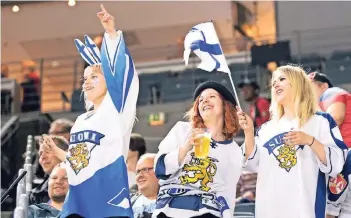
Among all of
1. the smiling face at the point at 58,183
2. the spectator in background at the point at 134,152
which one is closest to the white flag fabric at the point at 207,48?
the smiling face at the point at 58,183

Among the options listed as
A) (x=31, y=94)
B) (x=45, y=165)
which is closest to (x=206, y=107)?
(x=45, y=165)

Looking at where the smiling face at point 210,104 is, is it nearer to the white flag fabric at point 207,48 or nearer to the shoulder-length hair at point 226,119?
the shoulder-length hair at point 226,119

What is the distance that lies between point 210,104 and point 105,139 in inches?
34.4

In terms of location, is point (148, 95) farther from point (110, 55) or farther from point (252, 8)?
point (110, 55)

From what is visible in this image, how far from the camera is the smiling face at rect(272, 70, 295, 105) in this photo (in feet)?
18.9

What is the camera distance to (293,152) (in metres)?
5.54

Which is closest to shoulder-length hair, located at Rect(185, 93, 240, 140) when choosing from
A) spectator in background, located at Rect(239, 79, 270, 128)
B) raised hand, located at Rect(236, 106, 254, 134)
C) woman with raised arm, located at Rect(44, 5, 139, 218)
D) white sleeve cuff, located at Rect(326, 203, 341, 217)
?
raised hand, located at Rect(236, 106, 254, 134)

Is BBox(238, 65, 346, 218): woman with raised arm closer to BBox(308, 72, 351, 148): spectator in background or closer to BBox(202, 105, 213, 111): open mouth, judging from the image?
BBox(202, 105, 213, 111): open mouth

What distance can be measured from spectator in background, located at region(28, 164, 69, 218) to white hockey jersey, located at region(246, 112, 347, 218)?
154cm

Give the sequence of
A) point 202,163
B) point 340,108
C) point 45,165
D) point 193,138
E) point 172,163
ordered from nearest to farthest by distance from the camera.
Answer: point 193,138, point 172,163, point 202,163, point 340,108, point 45,165

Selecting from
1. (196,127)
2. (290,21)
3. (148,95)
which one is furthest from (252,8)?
(196,127)

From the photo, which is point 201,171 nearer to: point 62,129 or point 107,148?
point 107,148

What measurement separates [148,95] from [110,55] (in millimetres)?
9126

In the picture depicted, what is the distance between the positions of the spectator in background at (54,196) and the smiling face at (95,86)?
46.8 inches
